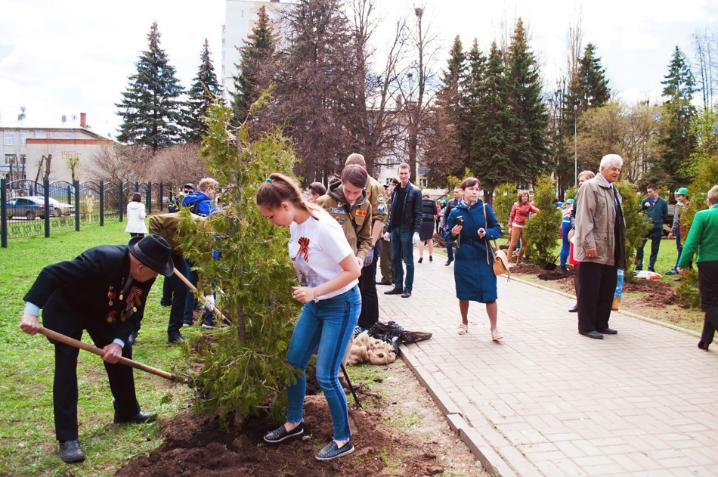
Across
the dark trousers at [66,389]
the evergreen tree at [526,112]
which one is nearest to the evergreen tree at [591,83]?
the evergreen tree at [526,112]

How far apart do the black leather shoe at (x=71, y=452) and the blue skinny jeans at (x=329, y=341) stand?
1493 mm

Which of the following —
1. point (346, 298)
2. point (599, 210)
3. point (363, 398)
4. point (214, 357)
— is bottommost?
point (363, 398)

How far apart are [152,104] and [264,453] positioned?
53.4m

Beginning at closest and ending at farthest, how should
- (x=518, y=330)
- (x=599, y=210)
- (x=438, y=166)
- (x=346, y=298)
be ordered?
(x=346, y=298) → (x=599, y=210) → (x=518, y=330) → (x=438, y=166)

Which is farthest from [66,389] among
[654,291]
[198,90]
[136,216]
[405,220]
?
[198,90]

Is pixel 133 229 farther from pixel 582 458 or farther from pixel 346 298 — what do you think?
pixel 582 458

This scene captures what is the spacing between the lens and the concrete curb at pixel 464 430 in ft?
11.8

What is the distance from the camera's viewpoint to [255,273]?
381 centimetres

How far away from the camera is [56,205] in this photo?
81.7 feet

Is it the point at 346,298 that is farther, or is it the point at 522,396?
the point at 522,396

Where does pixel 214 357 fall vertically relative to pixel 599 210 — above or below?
below

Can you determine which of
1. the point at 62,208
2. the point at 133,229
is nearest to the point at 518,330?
the point at 133,229

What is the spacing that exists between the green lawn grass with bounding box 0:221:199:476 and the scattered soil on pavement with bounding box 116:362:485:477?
0.31 metres

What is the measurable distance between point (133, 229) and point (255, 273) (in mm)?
11331
